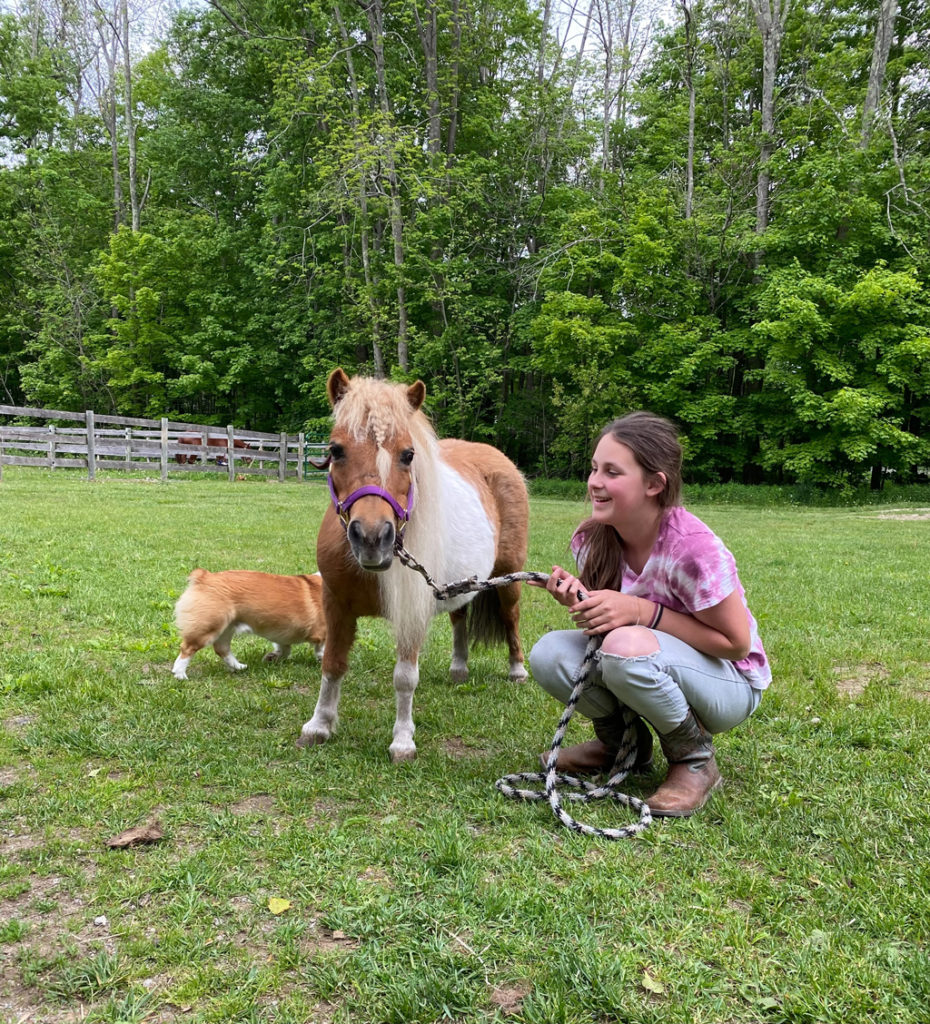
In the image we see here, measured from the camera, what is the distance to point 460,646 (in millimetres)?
5039

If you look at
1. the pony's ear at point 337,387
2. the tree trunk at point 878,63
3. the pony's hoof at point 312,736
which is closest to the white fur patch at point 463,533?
the pony's ear at point 337,387

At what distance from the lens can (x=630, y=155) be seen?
28.9 meters

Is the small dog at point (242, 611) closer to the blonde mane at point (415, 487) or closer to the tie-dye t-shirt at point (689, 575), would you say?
the blonde mane at point (415, 487)

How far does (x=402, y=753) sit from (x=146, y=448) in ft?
65.6

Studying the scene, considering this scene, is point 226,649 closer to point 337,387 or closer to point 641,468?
point 337,387

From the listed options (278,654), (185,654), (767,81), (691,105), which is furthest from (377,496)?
(691,105)

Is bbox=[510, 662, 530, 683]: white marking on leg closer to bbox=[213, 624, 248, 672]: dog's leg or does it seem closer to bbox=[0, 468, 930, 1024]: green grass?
bbox=[0, 468, 930, 1024]: green grass

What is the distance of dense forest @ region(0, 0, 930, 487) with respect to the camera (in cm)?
2216

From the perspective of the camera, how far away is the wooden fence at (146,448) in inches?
751

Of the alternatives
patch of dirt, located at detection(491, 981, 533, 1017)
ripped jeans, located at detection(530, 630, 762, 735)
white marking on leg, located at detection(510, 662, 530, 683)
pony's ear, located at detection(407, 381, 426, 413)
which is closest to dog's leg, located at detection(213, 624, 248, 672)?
white marking on leg, located at detection(510, 662, 530, 683)

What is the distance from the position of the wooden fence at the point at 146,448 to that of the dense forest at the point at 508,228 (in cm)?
295

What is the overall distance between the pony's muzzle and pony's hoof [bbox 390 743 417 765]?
43.4 inches

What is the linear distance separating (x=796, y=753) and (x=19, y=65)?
43077 millimetres

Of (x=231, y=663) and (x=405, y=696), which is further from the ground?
(x=405, y=696)
